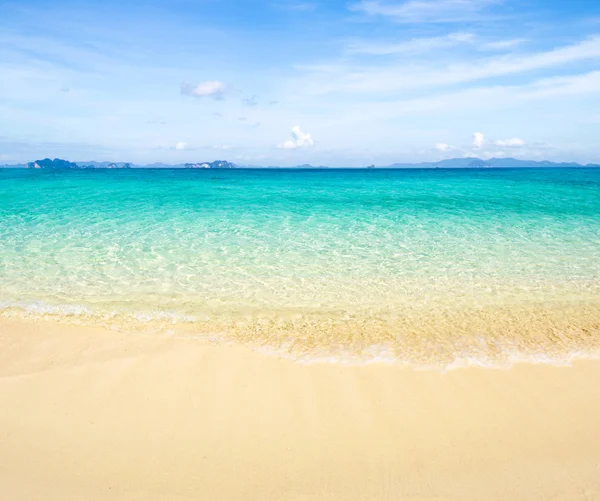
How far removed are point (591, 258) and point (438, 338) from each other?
7.13 metres

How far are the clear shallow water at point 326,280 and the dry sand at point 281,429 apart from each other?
73 centimetres

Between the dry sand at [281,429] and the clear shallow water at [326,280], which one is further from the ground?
the clear shallow water at [326,280]

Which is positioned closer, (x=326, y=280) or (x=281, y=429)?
(x=281, y=429)

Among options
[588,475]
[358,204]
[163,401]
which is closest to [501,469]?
[588,475]

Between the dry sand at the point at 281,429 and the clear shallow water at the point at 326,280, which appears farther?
the clear shallow water at the point at 326,280

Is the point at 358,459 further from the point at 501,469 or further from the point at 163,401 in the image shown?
the point at 163,401

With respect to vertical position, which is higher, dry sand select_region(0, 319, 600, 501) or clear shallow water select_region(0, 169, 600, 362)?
clear shallow water select_region(0, 169, 600, 362)

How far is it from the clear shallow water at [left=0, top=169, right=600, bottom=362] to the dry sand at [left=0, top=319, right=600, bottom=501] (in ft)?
2.40

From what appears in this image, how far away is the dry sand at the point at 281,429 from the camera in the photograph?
333 cm

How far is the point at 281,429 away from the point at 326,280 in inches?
182

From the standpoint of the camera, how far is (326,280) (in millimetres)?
8383

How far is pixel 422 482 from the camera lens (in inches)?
132

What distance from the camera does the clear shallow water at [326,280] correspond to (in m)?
6.04

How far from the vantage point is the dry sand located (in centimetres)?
333
